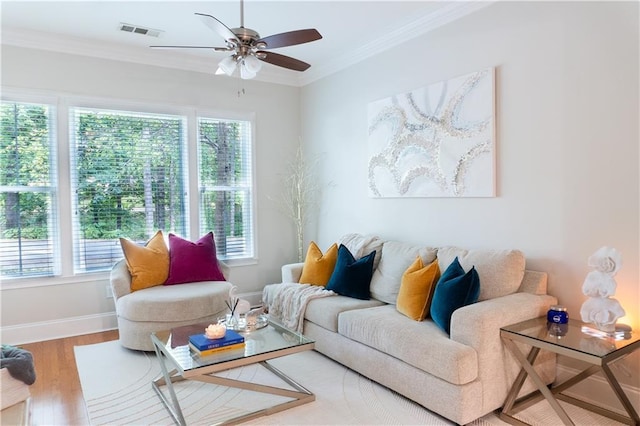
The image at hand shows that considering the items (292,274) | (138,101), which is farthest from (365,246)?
(138,101)

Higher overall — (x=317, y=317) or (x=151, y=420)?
(x=317, y=317)

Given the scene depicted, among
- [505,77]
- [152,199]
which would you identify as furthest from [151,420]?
[505,77]

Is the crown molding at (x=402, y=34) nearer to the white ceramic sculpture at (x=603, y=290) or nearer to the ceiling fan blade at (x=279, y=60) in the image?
the ceiling fan blade at (x=279, y=60)

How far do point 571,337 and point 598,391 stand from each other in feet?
2.14

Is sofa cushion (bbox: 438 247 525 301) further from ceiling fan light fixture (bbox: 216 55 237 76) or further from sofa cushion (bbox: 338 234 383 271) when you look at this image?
ceiling fan light fixture (bbox: 216 55 237 76)

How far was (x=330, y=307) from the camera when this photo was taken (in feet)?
11.0

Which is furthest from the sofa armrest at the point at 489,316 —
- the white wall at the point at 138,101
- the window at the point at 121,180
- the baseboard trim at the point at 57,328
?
the baseboard trim at the point at 57,328

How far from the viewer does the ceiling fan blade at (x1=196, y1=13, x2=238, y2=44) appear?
7.86 ft

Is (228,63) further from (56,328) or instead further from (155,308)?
(56,328)

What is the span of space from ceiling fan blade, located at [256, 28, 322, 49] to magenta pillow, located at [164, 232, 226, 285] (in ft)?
7.36

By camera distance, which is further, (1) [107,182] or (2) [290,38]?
(1) [107,182]

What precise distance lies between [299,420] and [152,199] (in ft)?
9.73

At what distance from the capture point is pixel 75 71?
13.5 feet

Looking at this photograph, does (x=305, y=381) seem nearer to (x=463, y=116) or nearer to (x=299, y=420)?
(x=299, y=420)
